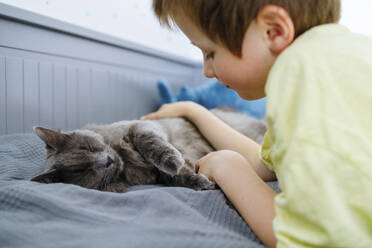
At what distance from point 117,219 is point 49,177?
0.42m

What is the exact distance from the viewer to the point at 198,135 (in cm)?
154

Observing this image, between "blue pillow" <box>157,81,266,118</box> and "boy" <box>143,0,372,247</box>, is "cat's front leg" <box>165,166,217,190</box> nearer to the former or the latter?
"boy" <box>143,0,372,247</box>

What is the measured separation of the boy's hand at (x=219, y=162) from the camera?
845mm

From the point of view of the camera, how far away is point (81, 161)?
111 centimetres

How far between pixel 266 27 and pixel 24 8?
1.19 metres

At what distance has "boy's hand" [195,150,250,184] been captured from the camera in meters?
0.85

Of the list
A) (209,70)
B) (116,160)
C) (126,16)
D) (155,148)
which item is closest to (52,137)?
(116,160)

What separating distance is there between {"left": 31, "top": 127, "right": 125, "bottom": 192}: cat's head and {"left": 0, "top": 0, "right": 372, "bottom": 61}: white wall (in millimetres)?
654

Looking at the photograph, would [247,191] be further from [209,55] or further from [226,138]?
[226,138]

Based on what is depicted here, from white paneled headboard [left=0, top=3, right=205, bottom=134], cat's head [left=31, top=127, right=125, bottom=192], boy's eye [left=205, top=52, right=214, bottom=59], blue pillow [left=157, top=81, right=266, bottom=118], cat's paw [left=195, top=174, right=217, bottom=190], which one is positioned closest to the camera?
boy's eye [left=205, top=52, right=214, bottom=59]

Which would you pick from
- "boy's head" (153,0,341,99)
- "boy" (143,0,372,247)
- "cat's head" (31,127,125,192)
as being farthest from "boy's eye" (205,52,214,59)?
"cat's head" (31,127,125,192)

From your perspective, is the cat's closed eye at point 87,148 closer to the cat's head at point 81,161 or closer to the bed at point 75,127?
the cat's head at point 81,161

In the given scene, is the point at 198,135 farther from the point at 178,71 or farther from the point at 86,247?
the point at 178,71

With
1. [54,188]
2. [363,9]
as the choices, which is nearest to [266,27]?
[54,188]
